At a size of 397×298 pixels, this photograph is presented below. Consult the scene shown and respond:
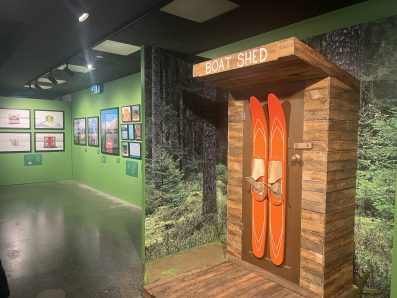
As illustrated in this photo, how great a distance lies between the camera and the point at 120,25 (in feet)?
11.3

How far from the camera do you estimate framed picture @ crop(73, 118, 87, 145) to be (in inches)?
355

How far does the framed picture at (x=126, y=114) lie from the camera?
6636 millimetres

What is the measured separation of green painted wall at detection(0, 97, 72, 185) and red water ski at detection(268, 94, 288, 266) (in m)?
8.76

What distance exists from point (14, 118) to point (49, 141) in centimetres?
118

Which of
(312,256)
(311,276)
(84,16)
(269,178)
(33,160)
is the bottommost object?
(311,276)

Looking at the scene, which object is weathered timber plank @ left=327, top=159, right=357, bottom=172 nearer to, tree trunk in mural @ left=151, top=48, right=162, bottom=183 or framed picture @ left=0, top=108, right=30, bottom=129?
A: tree trunk in mural @ left=151, top=48, right=162, bottom=183

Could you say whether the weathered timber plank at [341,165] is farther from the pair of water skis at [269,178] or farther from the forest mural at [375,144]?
the pair of water skis at [269,178]

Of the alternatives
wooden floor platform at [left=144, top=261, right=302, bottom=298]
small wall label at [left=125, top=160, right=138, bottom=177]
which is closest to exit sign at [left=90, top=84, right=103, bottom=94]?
small wall label at [left=125, top=160, right=138, bottom=177]

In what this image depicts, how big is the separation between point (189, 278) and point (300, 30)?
9.22 ft

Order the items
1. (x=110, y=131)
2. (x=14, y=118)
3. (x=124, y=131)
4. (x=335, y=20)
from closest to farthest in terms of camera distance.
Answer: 1. (x=335, y=20)
2. (x=124, y=131)
3. (x=110, y=131)
4. (x=14, y=118)

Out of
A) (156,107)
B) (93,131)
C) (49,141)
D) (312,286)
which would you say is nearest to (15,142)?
(49,141)

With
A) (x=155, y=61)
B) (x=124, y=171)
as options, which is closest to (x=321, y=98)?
(x=155, y=61)

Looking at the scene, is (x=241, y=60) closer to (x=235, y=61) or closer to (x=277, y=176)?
(x=235, y=61)

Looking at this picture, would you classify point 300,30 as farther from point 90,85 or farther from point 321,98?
point 90,85
